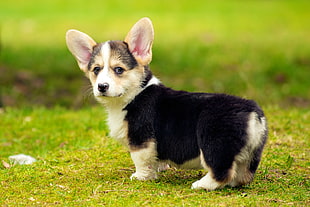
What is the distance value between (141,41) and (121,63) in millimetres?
402

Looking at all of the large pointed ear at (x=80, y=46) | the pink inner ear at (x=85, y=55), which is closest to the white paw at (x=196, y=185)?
the large pointed ear at (x=80, y=46)

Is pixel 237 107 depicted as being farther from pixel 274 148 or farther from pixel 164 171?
pixel 274 148

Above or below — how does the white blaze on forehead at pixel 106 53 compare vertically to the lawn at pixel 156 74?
above

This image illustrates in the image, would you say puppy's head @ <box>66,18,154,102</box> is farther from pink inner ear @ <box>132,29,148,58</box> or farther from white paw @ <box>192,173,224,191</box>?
white paw @ <box>192,173,224,191</box>

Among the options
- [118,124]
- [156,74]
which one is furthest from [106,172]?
[156,74]

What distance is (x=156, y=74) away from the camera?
13.8m

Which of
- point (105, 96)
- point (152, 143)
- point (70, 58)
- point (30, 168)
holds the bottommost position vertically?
point (70, 58)

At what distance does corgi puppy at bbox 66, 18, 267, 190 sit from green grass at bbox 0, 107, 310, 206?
259 millimetres

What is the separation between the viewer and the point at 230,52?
622 inches

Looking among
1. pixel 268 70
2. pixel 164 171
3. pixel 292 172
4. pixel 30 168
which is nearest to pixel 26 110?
pixel 30 168

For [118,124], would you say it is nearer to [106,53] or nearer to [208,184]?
[106,53]

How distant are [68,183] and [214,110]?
177 cm

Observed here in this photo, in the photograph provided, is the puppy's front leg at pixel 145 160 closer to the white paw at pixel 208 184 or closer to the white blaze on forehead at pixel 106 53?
the white paw at pixel 208 184

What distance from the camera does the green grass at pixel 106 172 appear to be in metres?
5.26
